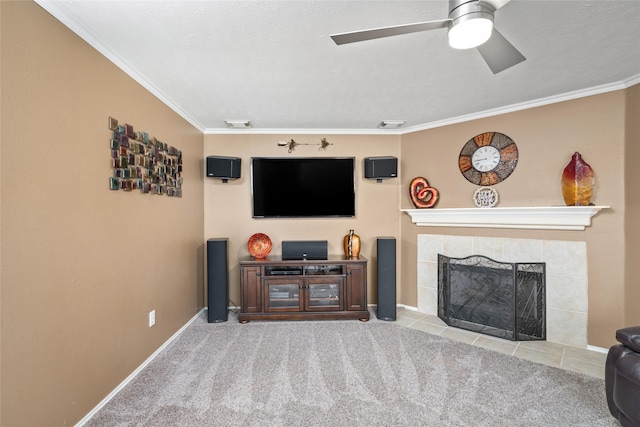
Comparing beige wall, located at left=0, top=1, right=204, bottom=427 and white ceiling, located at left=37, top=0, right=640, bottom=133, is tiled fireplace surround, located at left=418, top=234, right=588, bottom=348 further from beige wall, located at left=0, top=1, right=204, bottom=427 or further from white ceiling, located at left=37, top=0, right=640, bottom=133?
beige wall, located at left=0, top=1, right=204, bottom=427

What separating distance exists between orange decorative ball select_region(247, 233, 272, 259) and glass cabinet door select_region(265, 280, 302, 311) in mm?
345

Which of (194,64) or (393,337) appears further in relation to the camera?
(393,337)

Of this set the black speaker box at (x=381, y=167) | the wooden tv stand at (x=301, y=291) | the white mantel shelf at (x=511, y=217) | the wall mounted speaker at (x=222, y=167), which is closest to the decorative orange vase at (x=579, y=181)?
the white mantel shelf at (x=511, y=217)

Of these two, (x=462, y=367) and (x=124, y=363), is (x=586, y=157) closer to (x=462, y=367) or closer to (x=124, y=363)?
(x=462, y=367)

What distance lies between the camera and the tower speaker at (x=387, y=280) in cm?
325

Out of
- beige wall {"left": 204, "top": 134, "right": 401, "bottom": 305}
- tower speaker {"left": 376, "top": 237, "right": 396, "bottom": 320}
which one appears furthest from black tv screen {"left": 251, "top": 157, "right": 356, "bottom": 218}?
tower speaker {"left": 376, "top": 237, "right": 396, "bottom": 320}

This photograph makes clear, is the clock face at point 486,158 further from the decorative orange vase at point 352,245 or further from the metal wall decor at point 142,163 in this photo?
the metal wall decor at point 142,163

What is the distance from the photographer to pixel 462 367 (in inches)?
89.4

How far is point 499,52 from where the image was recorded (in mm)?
1405

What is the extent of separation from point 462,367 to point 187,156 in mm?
3233

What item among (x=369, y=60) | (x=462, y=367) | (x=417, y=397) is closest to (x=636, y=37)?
(x=369, y=60)

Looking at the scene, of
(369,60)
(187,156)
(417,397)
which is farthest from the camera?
(187,156)

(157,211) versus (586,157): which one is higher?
(586,157)

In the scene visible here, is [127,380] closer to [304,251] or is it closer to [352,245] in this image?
[304,251]
